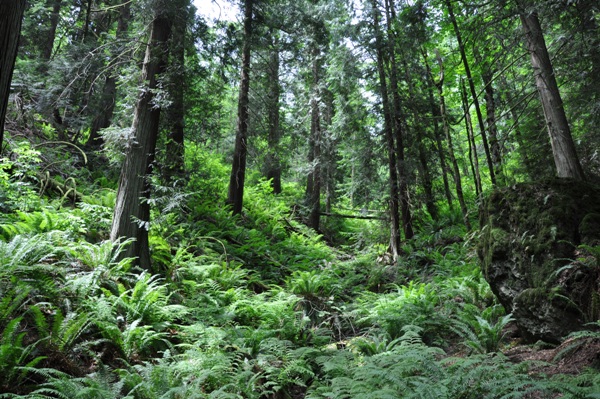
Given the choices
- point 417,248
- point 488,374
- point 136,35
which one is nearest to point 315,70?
point 417,248

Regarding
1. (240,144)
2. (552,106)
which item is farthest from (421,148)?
(552,106)

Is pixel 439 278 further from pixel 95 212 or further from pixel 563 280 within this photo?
pixel 95 212

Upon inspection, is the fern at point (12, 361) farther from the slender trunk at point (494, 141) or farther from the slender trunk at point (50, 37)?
the slender trunk at point (50, 37)

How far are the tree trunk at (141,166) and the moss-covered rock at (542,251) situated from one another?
5969 mm

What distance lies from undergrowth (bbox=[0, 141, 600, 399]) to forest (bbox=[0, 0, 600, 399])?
0.11 ft

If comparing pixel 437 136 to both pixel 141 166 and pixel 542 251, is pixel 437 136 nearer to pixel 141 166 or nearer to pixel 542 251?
pixel 542 251

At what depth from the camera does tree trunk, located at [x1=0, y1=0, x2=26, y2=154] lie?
2.93 meters

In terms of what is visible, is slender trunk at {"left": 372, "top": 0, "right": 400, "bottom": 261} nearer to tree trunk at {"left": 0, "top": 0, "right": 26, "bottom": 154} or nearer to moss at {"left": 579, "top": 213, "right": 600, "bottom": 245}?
moss at {"left": 579, "top": 213, "right": 600, "bottom": 245}

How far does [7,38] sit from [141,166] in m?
3.91

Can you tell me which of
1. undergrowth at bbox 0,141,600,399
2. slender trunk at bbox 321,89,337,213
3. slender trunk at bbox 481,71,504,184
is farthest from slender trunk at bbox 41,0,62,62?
slender trunk at bbox 481,71,504,184

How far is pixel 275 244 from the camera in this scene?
1218 centimetres

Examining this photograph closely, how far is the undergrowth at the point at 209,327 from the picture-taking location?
12.4 feet

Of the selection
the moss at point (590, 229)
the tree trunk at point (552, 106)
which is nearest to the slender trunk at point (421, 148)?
the tree trunk at point (552, 106)

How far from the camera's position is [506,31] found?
811 centimetres
